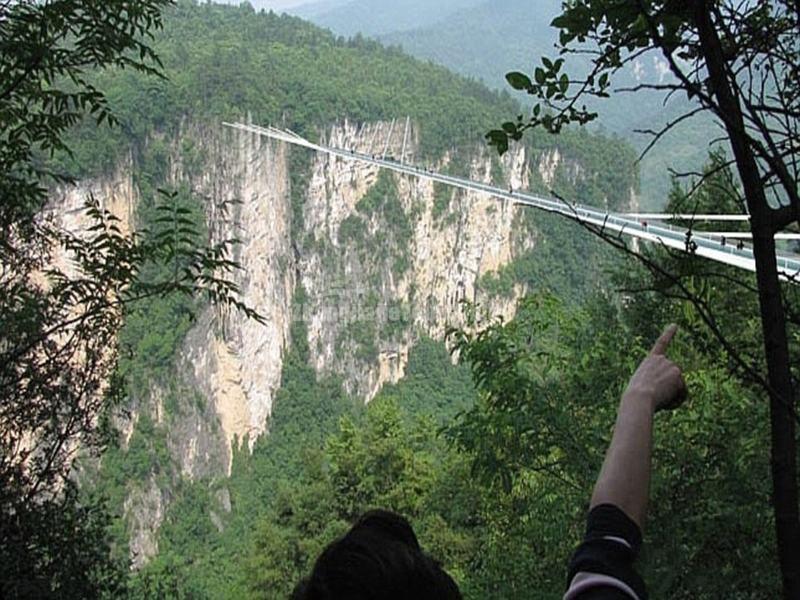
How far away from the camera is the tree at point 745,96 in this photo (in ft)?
2.69

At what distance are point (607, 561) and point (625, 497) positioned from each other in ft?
0.21

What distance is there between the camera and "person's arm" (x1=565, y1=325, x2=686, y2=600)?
0.56 m

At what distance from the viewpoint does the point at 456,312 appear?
36031mm

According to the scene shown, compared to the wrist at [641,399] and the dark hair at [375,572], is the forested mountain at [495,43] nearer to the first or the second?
the wrist at [641,399]

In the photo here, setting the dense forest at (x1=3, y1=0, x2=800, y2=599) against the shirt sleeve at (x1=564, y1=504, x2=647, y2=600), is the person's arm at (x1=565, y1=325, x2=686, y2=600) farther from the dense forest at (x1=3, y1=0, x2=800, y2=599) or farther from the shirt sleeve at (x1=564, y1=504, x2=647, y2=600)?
the dense forest at (x1=3, y1=0, x2=800, y2=599)

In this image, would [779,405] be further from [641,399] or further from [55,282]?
[55,282]

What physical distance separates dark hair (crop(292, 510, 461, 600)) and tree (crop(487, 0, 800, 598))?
1.41ft

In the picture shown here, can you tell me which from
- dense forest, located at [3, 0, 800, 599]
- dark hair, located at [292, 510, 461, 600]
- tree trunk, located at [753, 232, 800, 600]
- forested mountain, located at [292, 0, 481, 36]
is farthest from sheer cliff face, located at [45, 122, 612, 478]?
forested mountain, located at [292, 0, 481, 36]

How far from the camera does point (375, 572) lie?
478 millimetres

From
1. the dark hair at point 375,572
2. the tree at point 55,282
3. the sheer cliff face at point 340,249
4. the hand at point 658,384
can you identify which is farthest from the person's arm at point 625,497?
the sheer cliff face at point 340,249

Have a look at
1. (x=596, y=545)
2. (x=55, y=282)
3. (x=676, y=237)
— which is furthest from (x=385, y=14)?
(x=596, y=545)

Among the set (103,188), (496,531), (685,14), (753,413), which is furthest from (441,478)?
(103,188)

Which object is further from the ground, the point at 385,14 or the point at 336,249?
the point at 385,14

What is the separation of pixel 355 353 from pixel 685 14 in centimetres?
3584
